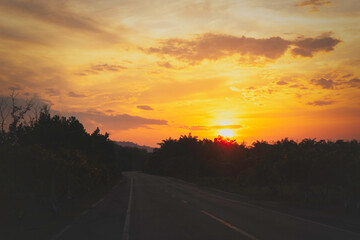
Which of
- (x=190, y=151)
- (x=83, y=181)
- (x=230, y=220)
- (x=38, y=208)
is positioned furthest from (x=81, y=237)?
(x=190, y=151)

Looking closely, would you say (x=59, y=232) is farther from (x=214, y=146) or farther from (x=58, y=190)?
(x=214, y=146)

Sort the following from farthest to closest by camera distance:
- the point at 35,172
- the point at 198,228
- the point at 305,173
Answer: the point at 305,173 → the point at 35,172 → the point at 198,228

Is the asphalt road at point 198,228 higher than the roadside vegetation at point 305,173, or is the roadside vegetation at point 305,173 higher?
the roadside vegetation at point 305,173

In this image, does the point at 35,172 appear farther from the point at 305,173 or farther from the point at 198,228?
the point at 305,173

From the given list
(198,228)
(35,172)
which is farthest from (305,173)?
(35,172)

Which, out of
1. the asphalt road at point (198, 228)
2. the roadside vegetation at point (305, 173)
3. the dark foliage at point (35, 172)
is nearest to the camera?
the asphalt road at point (198, 228)

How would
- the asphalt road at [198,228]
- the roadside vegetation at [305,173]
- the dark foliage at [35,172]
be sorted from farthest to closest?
the roadside vegetation at [305,173] → the dark foliage at [35,172] → the asphalt road at [198,228]

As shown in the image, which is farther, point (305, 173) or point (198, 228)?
point (305, 173)

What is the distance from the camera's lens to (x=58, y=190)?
22062 millimetres

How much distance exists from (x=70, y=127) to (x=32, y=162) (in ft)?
62.8

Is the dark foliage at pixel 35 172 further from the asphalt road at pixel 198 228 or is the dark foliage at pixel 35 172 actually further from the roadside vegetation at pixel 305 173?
the roadside vegetation at pixel 305 173

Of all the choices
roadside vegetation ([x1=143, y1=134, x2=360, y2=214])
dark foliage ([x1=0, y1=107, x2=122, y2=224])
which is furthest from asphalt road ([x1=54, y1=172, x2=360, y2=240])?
roadside vegetation ([x1=143, y1=134, x2=360, y2=214])

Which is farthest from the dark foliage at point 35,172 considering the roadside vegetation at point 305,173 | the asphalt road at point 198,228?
the roadside vegetation at point 305,173

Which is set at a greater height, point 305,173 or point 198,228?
point 305,173
